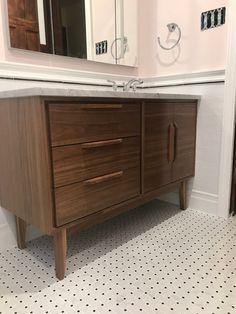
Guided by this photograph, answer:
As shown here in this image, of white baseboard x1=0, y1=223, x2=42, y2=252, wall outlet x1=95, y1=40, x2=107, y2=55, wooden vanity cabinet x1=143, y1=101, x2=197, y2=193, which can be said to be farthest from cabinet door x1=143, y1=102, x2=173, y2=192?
white baseboard x1=0, y1=223, x2=42, y2=252

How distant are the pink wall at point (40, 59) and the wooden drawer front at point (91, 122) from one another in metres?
0.55

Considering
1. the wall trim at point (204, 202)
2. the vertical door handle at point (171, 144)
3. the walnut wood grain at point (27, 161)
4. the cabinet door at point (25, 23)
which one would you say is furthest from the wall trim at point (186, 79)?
the walnut wood grain at point (27, 161)

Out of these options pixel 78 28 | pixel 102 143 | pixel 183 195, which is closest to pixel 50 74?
pixel 78 28

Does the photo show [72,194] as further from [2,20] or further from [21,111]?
[2,20]

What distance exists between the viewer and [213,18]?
1.64 metres

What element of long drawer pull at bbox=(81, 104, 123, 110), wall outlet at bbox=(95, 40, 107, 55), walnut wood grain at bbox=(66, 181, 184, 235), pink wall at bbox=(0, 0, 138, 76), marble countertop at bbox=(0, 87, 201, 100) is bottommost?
walnut wood grain at bbox=(66, 181, 184, 235)

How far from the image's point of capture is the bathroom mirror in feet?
4.38

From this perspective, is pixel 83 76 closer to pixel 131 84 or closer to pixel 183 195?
pixel 131 84

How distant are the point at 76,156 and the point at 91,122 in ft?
0.54

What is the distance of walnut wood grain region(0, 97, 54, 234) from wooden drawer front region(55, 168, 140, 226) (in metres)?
0.05

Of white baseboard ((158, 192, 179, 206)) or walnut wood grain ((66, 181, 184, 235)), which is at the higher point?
walnut wood grain ((66, 181, 184, 235))

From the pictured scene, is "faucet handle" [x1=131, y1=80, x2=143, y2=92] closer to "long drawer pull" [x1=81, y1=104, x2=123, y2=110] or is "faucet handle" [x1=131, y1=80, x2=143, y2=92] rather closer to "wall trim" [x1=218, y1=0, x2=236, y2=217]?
"wall trim" [x1=218, y1=0, x2=236, y2=217]

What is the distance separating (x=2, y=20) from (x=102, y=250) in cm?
128

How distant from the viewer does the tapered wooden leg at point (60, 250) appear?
43.5 inches
